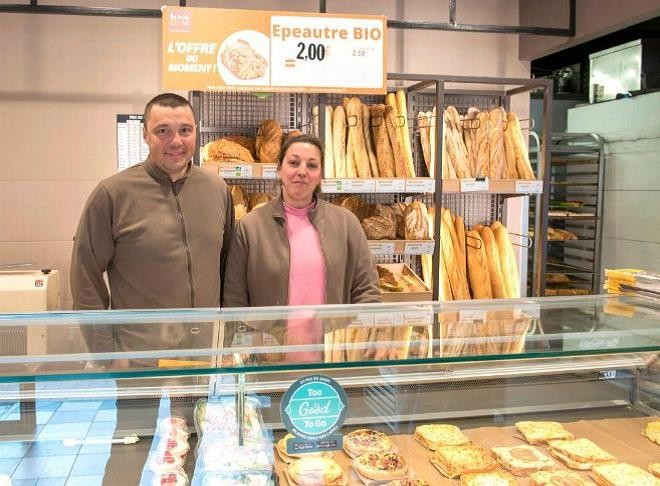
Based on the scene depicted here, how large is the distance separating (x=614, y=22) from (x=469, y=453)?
3.71 m

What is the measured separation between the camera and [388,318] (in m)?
1.85

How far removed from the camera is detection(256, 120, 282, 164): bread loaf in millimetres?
3914

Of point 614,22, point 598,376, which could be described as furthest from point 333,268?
point 614,22

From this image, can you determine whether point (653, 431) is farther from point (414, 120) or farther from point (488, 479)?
point (414, 120)

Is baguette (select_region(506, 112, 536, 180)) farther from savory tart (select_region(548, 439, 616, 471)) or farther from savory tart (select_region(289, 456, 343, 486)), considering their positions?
savory tart (select_region(289, 456, 343, 486))

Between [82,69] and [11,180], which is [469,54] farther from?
[11,180]

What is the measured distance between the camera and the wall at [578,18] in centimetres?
442

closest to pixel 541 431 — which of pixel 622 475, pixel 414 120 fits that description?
pixel 622 475

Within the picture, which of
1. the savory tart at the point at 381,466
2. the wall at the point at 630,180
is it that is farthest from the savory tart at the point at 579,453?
the wall at the point at 630,180

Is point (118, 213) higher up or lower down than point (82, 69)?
lower down

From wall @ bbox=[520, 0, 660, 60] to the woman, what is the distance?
300cm

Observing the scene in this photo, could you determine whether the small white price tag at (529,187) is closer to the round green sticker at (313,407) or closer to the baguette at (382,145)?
the baguette at (382,145)

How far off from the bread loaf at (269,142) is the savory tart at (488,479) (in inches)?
93.8

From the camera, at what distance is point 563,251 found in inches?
250
